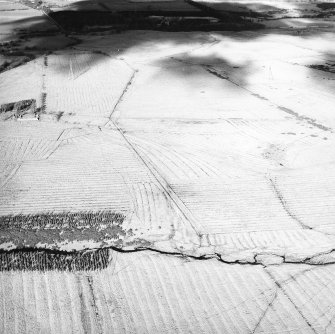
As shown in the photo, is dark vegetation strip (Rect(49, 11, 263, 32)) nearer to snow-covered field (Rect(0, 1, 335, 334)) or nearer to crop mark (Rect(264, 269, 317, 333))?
snow-covered field (Rect(0, 1, 335, 334))

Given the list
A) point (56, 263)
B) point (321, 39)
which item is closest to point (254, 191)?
point (56, 263)

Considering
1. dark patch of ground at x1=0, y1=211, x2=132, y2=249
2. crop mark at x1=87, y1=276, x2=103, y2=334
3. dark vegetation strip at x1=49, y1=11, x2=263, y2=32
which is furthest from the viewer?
dark vegetation strip at x1=49, y1=11, x2=263, y2=32

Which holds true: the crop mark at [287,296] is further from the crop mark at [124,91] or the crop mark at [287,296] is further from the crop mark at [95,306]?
the crop mark at [124,91]

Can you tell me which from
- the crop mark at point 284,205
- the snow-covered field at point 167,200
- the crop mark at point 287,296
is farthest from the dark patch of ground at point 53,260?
the crop mark at point 284,205

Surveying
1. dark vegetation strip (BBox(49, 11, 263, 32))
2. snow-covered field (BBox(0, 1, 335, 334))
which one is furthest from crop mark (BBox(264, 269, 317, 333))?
dark vegetation strip (BBox(49, 11, 263, 32))

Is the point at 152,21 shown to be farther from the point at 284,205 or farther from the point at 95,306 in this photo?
the point at 95,306

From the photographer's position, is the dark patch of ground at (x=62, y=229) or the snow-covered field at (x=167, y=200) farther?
the dark patch of ground at (x=62, y=229)

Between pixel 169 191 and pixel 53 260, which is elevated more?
pixel 169 191

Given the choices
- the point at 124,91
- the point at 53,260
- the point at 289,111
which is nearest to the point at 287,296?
the point at 53,260

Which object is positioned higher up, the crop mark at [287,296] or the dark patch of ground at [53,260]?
the dark patch of ground at [53,260]

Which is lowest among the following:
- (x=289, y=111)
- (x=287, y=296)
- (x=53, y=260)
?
(x=287, y=296)
